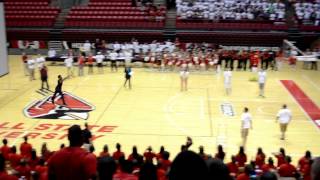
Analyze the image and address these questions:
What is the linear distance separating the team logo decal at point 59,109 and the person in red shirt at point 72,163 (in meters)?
15.0

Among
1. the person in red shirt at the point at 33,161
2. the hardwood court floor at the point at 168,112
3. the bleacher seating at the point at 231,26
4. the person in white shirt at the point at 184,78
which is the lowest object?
the hardwood court floor at the point at 168,112

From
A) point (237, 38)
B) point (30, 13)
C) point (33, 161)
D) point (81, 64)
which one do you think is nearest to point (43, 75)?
point (81, 64)

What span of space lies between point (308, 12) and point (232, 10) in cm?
581

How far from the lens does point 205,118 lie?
19703 mm

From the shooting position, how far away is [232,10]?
3706 centimetres

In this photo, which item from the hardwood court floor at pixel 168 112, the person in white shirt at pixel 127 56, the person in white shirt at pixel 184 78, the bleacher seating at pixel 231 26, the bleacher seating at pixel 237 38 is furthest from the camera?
the bleacher seating at pixel 231 26

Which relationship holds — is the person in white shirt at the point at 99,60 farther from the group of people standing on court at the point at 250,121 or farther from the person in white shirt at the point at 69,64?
the group of people standing on court at the point at 250,121

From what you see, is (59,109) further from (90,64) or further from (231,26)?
(231,26)

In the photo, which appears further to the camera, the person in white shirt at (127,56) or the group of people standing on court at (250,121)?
the person in white shirt at (127,56)

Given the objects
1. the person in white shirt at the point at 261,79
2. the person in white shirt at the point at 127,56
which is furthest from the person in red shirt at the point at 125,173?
the person in white shirt at the point at 127,56

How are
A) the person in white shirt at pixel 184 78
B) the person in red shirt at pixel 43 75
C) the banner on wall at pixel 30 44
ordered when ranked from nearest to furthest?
the person in red shirt at pixel 43 75 < the person in white shirt at pixel 184 78 < the banner on wall at pixel 30 44

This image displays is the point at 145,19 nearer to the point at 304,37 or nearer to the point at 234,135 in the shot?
the point at 304,37

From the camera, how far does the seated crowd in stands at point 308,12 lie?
3628 cm

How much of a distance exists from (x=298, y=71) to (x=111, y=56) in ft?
38.9
